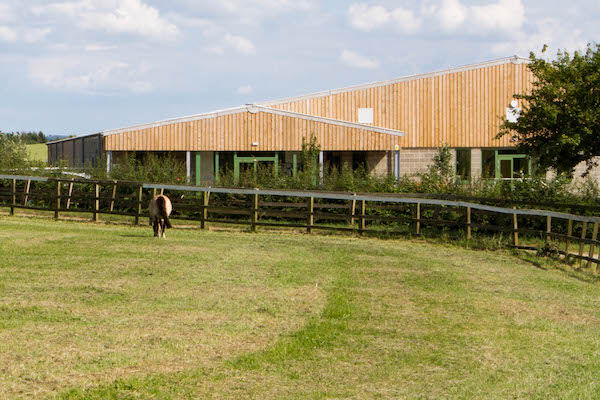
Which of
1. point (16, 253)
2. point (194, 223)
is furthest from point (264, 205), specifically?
point (16, 253)

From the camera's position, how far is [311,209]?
22.1 m

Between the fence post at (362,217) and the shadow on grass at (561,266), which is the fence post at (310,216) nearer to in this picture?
the fence post at (362,217)

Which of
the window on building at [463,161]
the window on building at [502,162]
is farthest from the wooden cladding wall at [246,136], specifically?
the window on building at [502,162]

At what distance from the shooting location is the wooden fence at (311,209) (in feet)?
65.9

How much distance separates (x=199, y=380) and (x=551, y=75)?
18.3m

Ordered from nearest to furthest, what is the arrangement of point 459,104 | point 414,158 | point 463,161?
point 414,158 → point 459,104 → point 463,161

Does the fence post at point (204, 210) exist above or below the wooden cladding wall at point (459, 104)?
below

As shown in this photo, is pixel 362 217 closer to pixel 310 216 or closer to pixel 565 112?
pixel 310 216

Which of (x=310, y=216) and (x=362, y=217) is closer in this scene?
(x=362, y=217)

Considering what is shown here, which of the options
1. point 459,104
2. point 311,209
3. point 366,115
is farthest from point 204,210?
point 459,104

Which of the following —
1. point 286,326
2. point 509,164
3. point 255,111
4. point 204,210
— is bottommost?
point 286,326

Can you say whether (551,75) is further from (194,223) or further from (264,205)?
(194,223)

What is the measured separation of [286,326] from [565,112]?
1551 centimetres

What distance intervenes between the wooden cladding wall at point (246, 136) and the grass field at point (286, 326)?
18.8 meters
